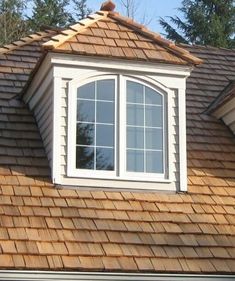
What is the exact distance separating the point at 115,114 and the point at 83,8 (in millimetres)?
29723

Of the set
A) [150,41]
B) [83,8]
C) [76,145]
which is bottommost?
[83,8]

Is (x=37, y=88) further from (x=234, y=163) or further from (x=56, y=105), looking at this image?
(x=234, y=163)

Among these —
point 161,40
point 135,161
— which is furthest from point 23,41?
point 135,161

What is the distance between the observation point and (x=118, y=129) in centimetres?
821

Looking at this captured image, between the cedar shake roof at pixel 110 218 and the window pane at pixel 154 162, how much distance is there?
32 centimetres

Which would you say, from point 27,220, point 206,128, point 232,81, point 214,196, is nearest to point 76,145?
point 27,220

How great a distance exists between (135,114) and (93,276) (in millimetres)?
2479

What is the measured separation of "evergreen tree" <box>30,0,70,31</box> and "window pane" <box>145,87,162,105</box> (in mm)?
24164

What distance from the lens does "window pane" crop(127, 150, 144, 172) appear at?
27.0 ft

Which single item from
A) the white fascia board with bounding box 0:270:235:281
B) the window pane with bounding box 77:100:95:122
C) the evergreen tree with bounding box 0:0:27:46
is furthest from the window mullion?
the evergreen tree with bounding box 0:0:27:46

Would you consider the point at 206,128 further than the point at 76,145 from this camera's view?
Yes

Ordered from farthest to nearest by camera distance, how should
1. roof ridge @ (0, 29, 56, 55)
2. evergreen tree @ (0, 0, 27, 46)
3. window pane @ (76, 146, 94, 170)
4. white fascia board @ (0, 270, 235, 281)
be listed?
evergreen tree @ (0, 0, 27, 46), roof ridge @ (0, 29, 56, 55), window pane @ (76, 146, 94, 170), white fascia board @ (0, 270, 235, 281)

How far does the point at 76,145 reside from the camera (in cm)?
806

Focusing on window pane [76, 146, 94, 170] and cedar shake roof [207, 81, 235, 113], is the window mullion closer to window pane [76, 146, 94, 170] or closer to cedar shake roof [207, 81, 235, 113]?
window pane [76, 146, 94, 170]
